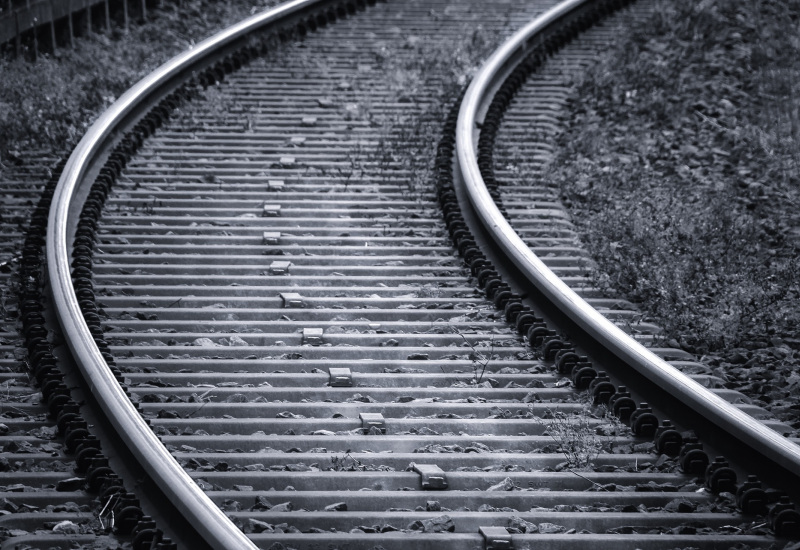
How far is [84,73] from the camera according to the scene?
10.2 meters

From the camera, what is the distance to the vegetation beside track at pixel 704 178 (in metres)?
6.02

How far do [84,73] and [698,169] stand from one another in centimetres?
535

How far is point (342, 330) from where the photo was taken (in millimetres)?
5781

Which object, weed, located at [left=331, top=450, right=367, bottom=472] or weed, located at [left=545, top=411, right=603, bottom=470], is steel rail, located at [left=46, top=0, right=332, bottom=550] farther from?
weed, located at [left=545, top=411, right=603, bottom=470]

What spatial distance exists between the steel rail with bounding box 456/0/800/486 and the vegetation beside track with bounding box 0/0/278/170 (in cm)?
289

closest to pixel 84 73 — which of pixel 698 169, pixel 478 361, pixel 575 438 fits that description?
pixel 698 169

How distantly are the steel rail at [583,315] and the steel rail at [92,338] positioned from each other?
187cm

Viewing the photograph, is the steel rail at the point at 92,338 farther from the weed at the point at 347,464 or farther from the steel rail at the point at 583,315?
the steel rail at the point at 583,315

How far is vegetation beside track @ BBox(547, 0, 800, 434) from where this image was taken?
237 inches

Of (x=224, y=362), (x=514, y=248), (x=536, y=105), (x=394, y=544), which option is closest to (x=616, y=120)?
(x=536, y=105)

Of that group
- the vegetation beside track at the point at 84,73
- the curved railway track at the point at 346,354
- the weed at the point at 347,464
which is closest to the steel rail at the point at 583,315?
the curved railway track at the point at 346,354

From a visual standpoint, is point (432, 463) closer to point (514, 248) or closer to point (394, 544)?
point (394, 544)

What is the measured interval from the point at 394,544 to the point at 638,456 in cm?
120

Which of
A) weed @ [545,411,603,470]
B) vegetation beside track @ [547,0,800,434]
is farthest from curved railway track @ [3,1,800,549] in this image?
vegetation beside track @ [547,0,800,434]
